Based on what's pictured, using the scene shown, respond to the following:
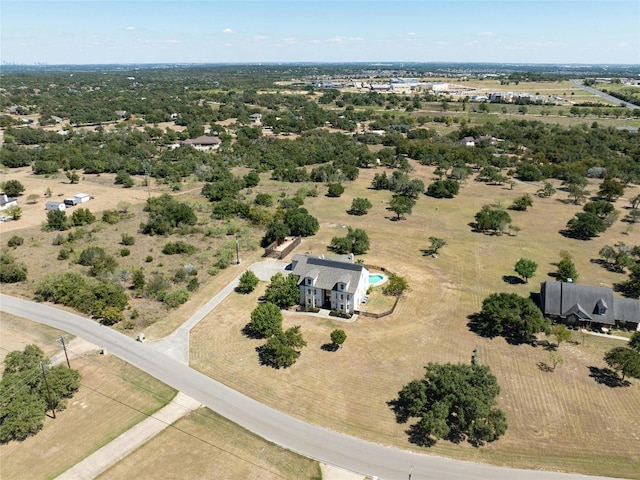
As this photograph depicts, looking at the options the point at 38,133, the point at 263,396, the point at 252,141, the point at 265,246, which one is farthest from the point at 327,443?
the point at 38,133

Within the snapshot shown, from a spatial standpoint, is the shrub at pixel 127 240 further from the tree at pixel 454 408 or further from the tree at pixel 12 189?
the tree at pixel 454 408

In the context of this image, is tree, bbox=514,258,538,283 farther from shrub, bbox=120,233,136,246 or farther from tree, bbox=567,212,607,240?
shrub, bbox=120,233,136,246

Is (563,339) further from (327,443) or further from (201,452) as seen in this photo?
(201,452)

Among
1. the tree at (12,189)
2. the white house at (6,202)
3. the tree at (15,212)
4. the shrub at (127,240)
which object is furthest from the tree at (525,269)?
the tree at (12,189)

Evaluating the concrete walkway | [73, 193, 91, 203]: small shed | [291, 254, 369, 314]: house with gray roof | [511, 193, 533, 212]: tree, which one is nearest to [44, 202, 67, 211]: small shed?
[73, 193, 91, 203]: small shed

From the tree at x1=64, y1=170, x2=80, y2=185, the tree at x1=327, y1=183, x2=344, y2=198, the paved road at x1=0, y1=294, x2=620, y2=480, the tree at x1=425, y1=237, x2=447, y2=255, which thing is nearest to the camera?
the paved road at x1=0, y1=294, x2=620, y2=480

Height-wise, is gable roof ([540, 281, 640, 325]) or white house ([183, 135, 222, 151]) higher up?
white house ([183, 135, 222, 151])
